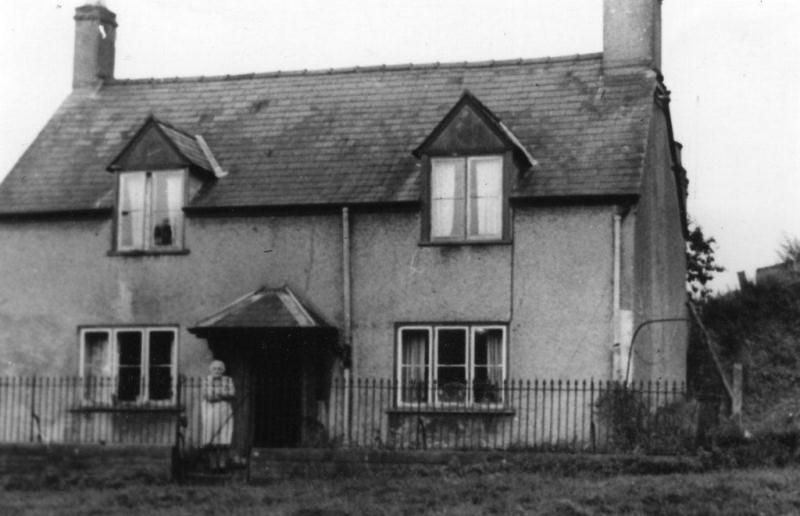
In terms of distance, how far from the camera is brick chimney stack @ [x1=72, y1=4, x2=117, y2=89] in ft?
94.8

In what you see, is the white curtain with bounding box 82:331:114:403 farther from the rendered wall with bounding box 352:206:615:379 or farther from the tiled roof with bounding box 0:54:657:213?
the rendered wall with bounding box 352:206:615:379

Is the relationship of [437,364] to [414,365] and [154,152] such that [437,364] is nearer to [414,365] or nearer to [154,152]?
[414,365]

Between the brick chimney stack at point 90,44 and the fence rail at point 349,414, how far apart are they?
736cm

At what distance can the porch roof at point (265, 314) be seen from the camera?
22.9 metres

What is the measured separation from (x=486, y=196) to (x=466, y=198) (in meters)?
0.37

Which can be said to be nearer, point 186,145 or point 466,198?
point 466,198

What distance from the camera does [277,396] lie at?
23.9 m

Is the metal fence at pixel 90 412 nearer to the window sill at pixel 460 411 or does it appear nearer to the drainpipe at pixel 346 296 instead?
the drainpipe at pixel 346 296

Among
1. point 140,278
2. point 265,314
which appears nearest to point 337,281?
point 265,314

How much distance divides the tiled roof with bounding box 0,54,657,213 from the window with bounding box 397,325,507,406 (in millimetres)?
2560

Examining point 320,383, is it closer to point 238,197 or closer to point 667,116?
point 238,197

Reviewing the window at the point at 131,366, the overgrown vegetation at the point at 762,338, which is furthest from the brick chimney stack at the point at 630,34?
the window at the point at 131,366

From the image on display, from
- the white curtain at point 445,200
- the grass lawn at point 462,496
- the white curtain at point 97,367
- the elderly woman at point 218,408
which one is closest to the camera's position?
the grass lawn at point 462,496

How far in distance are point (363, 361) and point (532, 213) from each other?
4.10 metres
